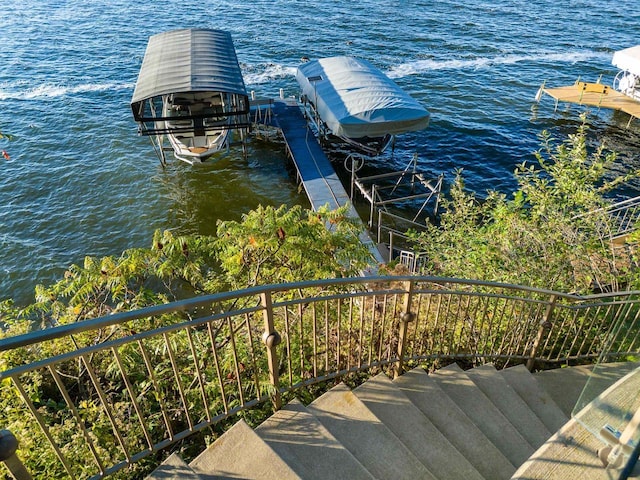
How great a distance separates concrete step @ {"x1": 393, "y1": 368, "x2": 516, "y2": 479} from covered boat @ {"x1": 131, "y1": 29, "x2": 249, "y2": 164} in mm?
12170

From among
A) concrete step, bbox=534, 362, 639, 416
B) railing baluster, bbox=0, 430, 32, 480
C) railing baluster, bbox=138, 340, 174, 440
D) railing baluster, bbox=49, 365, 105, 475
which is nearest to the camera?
railing baluster, bbox=0, 430, 32, 480

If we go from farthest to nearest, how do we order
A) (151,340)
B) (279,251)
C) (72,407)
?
(279,251)
(151,340)
(72,407)

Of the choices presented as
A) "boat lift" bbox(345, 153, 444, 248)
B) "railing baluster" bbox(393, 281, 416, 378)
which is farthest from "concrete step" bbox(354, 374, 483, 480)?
Answer: "boat lift" bbox(345, 153, 444, 248)

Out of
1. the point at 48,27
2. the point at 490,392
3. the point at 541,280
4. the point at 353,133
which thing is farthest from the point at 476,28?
the point at 490,392

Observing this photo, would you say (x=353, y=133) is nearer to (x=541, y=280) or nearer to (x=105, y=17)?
(x=541, y=280)

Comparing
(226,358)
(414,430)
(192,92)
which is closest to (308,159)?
(192,92)

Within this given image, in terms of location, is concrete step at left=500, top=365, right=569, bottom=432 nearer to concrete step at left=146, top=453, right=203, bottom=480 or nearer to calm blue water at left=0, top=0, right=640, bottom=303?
concrete step at left=146, top=453, right=203, bottom=480

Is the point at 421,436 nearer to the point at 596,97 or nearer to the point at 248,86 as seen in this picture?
the point at 248,86

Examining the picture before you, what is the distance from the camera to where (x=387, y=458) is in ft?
11.7

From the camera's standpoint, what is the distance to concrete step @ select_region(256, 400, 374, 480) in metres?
3.27

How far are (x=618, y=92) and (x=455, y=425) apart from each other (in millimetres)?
24829

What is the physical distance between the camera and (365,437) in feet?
12.0

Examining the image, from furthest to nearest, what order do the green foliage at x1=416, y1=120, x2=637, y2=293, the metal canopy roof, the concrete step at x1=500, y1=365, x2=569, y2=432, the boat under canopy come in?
the boat under canopy < the metal canopy roof < the green foliage at x1=416, y1=120, x2=637, y2=293 < the concrete step at x1=500, y1=365, x2=569, y2=432

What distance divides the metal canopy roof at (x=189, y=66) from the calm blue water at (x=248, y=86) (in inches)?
140
